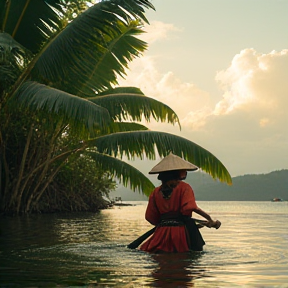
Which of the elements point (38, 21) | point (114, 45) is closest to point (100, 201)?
point (114, 45)

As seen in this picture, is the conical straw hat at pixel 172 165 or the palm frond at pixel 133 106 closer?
the conical straw hat at pixel 172 165

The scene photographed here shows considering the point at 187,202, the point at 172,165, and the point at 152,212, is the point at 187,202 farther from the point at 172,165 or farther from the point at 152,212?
the point at 152,212

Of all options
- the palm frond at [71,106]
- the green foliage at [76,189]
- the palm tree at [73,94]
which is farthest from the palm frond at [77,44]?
the green foliage at [76,189]

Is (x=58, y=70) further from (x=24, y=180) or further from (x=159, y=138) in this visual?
(x=24, y=180)

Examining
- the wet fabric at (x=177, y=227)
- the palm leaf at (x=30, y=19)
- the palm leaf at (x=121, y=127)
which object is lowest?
the wet fabric at (x=177, y=227)

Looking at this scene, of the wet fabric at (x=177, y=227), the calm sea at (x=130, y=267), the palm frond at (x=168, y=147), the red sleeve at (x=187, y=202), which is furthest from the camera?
the palm frond at (x=168, y=147)

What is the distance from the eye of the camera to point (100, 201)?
29.7 meters

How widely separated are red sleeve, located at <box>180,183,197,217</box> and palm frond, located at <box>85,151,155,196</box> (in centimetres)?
793

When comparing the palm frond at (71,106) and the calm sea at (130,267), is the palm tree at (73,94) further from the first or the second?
A: the calm sea at (130,267)

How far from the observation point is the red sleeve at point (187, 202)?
769 cm

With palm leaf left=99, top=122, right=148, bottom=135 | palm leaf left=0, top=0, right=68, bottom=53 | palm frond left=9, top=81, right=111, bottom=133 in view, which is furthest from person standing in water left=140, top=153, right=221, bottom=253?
palm leaf left=99, top=122, right=148, bottom=135

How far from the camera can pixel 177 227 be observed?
25.7ft

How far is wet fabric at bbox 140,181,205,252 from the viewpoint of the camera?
779cm

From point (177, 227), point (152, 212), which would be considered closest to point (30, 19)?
point (152, 212)
